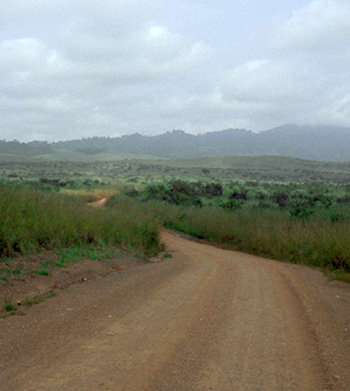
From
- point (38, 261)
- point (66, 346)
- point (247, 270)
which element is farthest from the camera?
point (247, 270)

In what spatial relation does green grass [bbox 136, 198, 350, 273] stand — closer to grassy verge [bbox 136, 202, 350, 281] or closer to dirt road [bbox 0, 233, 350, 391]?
grassy verge [bbox 136, 202, 350, 281]

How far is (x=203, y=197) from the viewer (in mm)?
36500

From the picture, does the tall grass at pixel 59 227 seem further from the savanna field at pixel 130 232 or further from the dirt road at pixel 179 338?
the dirt road at pixel 179 338

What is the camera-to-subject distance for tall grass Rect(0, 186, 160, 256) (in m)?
9.61

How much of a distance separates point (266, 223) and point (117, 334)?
14.5 metres

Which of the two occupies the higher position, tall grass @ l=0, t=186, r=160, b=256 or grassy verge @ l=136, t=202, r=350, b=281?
tall grass @ l=0, t=186, r=160, b=256

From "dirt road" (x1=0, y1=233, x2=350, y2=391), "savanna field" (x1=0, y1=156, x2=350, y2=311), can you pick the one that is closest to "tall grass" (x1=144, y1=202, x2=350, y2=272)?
"savanna field" (x1=0, y1=156, x2=350, y2=311)

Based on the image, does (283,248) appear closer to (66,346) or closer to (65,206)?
(65,206)

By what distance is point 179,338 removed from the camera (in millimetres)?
5875

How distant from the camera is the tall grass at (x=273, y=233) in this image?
13661mm

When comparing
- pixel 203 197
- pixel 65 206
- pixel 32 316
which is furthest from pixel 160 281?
pixel 203 197

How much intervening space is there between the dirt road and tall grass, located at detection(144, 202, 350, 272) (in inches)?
167

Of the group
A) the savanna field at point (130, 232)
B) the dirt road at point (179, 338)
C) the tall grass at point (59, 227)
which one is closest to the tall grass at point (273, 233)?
the savanna field at point (130, 232)

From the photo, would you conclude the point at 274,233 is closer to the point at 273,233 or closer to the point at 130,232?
the point at 273,233
